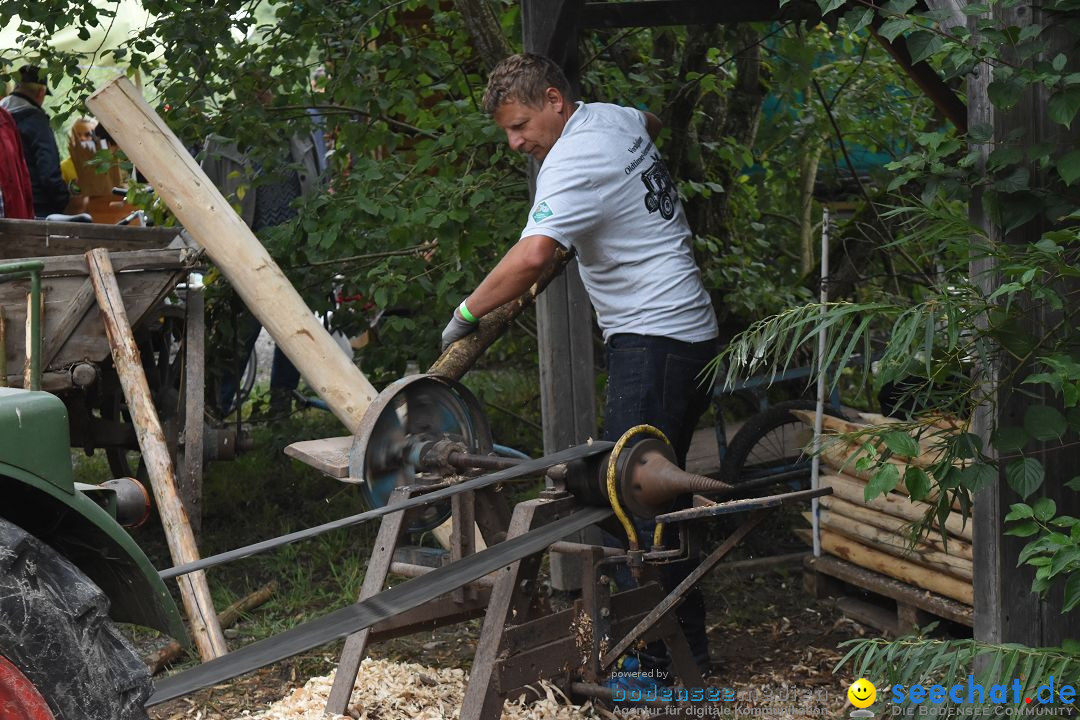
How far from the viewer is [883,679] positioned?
343cm

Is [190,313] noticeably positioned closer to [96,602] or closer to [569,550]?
[569,550]

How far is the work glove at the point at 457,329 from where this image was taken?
3.86 meters

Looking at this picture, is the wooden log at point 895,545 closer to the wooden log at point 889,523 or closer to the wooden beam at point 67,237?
the wooden log at point 889,523

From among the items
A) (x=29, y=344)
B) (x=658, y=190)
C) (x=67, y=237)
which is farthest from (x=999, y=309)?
(x=67, y=237)

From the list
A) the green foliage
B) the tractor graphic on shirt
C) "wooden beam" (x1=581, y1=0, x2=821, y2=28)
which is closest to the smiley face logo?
the green foliage

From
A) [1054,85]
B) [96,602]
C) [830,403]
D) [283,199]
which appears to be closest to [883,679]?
[1054,85]

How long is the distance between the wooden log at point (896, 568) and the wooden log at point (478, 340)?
6.30 ft

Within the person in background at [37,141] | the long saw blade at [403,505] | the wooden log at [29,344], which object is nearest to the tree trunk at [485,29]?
the wooden log at [29,344]

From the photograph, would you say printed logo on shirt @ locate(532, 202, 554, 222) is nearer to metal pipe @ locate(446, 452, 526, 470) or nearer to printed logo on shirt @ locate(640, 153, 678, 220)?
printed logo on shirt @ locate(640, 153, 678, 220)

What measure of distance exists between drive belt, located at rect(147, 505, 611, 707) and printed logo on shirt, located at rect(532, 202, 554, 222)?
33.2 inches

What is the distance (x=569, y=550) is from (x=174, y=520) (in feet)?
6.04

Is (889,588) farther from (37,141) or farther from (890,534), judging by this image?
(37,141)

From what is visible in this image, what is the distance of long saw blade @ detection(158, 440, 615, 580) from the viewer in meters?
2.62

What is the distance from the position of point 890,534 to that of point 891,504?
0.46 ft
